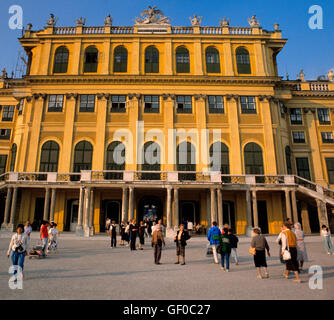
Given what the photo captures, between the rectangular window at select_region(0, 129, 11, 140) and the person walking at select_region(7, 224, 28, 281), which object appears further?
the rectangular window at select_region(0, 129, 11, 140)

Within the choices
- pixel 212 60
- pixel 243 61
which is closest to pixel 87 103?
pixel 212 60

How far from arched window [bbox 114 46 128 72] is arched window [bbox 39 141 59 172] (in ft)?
33.2

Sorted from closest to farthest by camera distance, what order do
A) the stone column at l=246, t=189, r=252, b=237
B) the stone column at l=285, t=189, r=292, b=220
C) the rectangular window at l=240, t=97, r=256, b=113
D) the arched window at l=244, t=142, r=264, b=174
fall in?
the stone column at l=246, t=189, r=252, b=237
the stone column at l=285, t=189, r=292, b=220
the arched window at l=244, t=142, r=264, b=174
the rectangular window at l=240, t=97, r=256, b=113

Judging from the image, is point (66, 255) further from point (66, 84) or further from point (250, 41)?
point (250, 41)

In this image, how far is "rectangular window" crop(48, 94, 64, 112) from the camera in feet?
87.4

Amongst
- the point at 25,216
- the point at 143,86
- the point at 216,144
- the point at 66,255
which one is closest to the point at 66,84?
the point at 143,86

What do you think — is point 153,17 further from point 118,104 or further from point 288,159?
point 288,159

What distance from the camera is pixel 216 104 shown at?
2695 centimetres

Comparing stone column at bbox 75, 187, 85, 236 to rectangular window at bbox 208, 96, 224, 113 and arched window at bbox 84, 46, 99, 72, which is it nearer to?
arched window at bbox 84, 46, 99, 72

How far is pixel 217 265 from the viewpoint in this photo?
992 centimetres

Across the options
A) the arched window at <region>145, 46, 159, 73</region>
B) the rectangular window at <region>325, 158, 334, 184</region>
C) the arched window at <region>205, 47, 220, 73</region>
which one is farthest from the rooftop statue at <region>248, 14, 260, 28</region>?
the rectangular window at <region>325, 158, 334, 184</region>

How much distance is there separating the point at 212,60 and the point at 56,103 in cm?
1681
